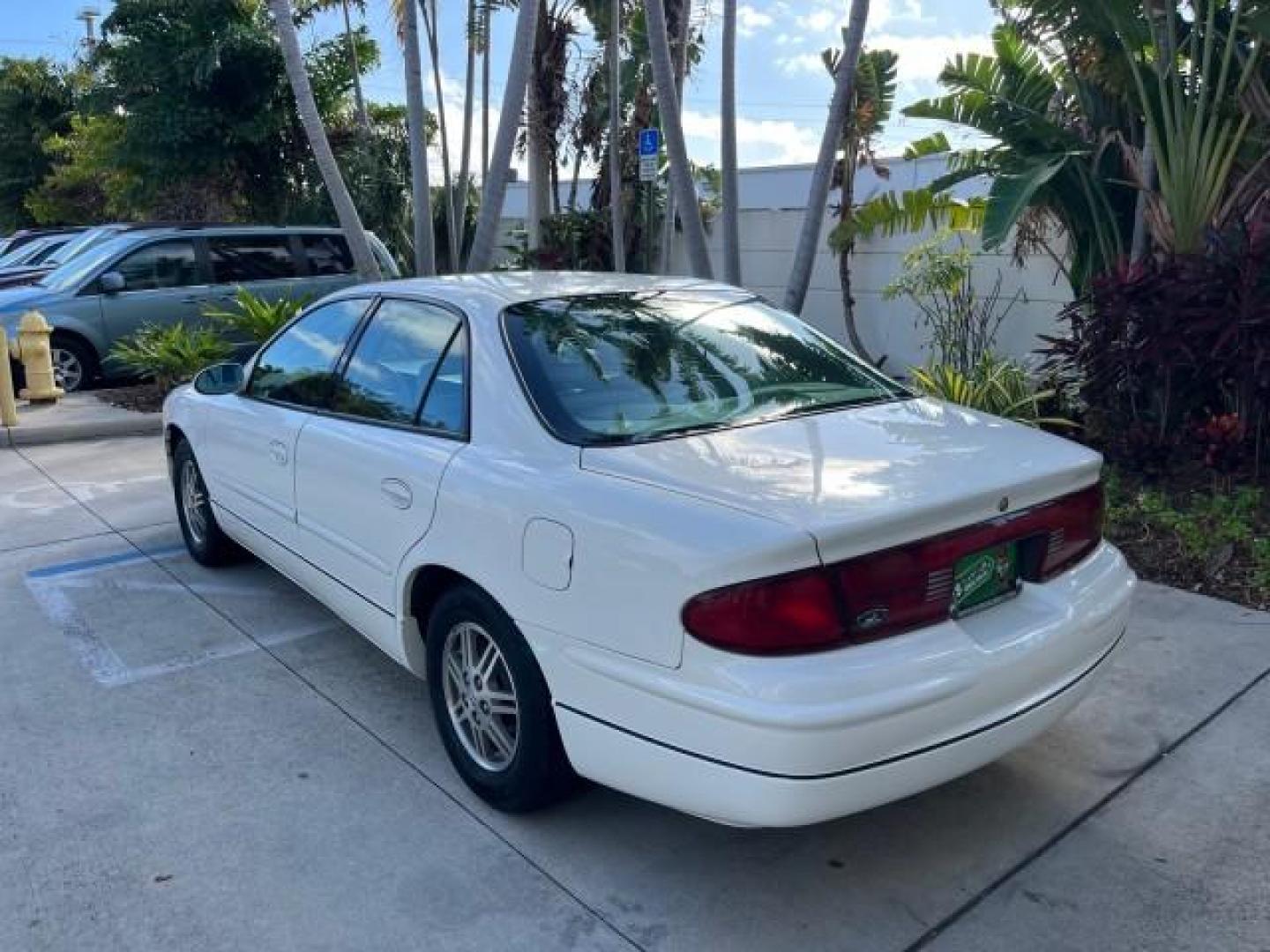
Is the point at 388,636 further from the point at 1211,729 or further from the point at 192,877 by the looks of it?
the point at 1211,729

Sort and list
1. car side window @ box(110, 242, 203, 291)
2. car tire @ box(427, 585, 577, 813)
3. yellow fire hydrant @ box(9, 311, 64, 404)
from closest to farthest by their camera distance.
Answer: car tire @ box(427, 585, 577, 813)
yellow fire hydrant @ box(9, 311, 64, 404)
car side window @ box(110, 242, 203, 291)

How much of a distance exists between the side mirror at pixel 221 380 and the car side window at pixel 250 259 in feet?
22.5

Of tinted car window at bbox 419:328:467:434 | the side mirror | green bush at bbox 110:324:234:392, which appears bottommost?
green bush at bbox 110:324:234:392

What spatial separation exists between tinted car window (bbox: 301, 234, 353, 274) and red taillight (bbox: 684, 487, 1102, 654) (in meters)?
10.4

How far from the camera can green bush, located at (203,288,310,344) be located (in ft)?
34.9

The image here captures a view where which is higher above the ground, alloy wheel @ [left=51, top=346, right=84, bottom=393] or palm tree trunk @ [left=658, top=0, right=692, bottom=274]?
palm tree trunk @ [left=658, top=0, right=692, bottom=274]

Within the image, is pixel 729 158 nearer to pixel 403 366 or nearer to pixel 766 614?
pixel 403 366

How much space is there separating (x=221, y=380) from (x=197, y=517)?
0.82 metres

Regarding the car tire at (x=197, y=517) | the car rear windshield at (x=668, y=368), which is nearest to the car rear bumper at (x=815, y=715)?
the car rear windshield at (x=668, y=368)

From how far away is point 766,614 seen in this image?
248 cm

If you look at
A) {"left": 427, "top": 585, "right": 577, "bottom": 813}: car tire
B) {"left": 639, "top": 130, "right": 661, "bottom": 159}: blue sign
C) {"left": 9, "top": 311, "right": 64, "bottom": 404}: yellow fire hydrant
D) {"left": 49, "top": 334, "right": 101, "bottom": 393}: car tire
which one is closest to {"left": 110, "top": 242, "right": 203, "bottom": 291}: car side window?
{"left": 49, "top": 334, "right": 101, "bottom": 393}: car tire

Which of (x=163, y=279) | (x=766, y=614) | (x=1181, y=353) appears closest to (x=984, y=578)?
(x=766, y=614)

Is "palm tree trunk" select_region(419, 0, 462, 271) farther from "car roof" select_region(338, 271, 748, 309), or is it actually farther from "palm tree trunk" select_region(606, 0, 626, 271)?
"car roof" select_region(338, 271, 748, 309)

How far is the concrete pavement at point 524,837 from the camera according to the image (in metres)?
2.77
